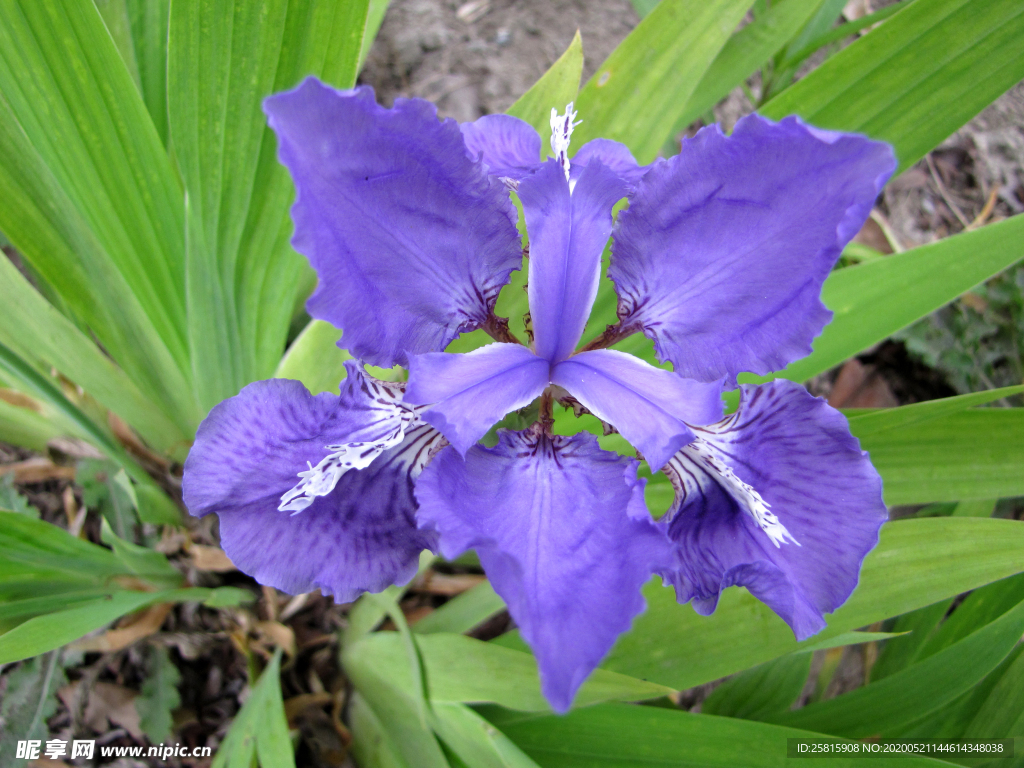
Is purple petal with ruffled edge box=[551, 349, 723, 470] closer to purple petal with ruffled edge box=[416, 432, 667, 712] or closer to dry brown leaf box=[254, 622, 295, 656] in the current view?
purple petal with ruffled edge box=[416, 432, 667, 712]

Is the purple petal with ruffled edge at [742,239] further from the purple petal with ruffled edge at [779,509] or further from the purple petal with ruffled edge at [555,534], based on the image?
the purple petal with ruffled edge at [555,534]

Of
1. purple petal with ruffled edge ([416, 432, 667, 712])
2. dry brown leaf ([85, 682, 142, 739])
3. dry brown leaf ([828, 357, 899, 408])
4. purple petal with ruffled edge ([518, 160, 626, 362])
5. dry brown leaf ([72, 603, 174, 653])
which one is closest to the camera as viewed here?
purple petal with ruffled edge ([416, 432, 667, 712])

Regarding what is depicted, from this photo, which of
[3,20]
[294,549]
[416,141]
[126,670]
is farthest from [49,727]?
[416,141]

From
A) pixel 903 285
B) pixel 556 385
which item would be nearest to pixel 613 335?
pixel 556 385

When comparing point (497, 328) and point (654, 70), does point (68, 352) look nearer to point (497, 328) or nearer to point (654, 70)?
point (497, 328)

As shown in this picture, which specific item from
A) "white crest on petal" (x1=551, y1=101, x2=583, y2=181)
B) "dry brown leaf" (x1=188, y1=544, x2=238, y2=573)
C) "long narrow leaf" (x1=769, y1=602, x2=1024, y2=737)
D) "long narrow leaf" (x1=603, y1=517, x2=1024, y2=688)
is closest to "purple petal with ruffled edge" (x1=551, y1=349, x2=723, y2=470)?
"white crest on petal" (x1=551, y1=101, x2=583, y2=181)
